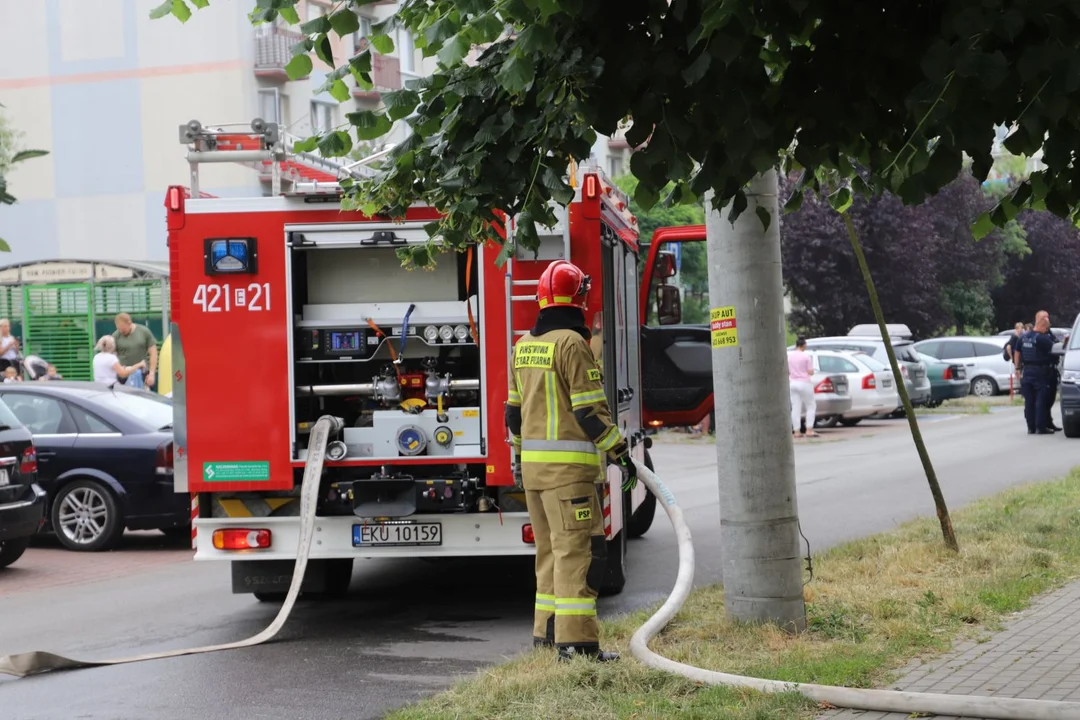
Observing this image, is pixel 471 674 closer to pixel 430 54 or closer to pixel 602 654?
pixel 602 654

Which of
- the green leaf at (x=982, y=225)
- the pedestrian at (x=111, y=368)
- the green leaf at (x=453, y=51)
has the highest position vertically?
the green leaf at (x=453, y=51)

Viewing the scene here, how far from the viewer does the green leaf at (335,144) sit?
5551mm

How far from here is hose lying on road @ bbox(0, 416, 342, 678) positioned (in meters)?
7.55

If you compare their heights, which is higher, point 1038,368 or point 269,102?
point 269,102

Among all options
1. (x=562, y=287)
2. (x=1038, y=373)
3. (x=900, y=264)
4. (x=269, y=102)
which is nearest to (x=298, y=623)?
(x=562, y=287)

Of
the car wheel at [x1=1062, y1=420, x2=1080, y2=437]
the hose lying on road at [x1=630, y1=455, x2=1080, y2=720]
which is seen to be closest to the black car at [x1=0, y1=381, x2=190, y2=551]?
the hose lying on road at [x1=630, y1=455, x2=1080, y2=720]

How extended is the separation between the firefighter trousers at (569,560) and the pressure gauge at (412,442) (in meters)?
1.44

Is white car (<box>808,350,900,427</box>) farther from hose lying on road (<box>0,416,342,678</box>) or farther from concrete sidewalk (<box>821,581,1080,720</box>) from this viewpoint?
concrete sidewalk (<box>821,581,1080,720</box>)

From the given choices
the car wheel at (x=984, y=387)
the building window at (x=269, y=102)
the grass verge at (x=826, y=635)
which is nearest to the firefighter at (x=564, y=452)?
the grass verge at (x=826, y=635)

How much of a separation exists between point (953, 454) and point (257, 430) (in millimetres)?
13727

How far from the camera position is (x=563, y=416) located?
6977mm

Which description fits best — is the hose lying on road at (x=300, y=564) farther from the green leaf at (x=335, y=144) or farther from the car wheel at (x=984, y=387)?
the car wheel at (x=984, y=387)

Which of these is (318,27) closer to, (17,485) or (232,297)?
(232,297)

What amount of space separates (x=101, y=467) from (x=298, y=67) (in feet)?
27.0
